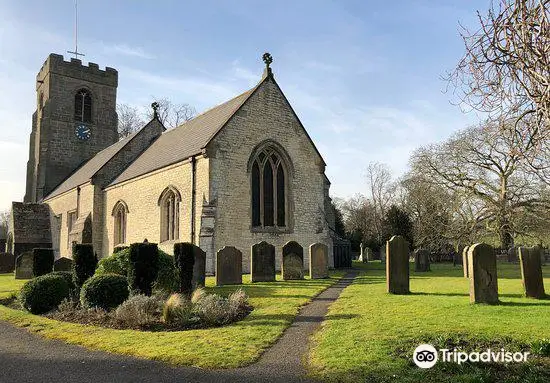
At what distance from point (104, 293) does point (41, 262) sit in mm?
5366

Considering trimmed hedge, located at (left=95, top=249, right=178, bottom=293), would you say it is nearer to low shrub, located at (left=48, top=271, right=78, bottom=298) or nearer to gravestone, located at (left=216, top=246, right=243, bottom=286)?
low shrub, located at (left=48, top=271, right=78, bottom=298)

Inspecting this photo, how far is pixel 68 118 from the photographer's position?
36.5m

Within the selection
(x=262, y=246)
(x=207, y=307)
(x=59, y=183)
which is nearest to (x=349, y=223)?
(x=59, y=183)

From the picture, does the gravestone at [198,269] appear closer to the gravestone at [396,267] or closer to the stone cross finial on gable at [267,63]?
the gravestone at [396,267]

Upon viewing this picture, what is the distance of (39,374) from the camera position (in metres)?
5.70

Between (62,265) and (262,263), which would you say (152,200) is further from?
(262,263)

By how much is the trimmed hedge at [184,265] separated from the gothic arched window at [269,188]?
7.99 meters

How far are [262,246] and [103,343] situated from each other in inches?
315

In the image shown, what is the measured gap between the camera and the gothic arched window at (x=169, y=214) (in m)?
20.7

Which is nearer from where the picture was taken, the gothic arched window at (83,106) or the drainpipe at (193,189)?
the drainpipe at (193,189)

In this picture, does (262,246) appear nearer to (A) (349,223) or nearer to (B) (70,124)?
(B) (70,124)

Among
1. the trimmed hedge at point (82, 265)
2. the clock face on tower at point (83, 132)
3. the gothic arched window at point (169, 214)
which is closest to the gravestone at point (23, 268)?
the gothic arched window at point (169, 214)

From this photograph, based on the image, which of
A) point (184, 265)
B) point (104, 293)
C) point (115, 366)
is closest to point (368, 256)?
point (184, 265)

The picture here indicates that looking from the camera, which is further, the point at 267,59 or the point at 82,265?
the point at 267,59
